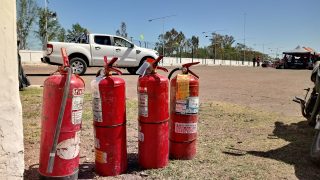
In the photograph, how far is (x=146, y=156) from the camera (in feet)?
14.1

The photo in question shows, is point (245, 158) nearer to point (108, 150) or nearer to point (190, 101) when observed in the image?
point (190, 101)

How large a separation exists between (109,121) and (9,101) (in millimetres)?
995

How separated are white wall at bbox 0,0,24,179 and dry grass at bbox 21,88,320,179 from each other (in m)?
0.64

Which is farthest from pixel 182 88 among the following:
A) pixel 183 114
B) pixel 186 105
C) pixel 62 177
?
pixel 62 177

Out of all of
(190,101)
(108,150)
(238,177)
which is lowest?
(238,177)

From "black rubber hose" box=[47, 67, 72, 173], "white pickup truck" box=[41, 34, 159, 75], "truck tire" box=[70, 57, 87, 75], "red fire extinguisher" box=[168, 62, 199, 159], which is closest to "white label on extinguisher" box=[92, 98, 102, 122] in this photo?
"black rubber hose" box=[47, 67, 72, 173]

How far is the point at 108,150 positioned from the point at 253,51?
88270mm

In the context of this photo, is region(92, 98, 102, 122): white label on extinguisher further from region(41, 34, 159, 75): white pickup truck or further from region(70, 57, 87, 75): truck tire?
region(70, 57, 87, 75): truck tire

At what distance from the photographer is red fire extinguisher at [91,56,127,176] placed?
12.9ft

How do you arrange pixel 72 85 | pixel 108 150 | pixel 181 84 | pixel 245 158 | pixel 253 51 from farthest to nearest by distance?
pixel 253 51
pixel 245 158
pixel 181 84
pixel 108 150
pixel 72 85

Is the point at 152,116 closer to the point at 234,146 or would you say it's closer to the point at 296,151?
the point at 234,146

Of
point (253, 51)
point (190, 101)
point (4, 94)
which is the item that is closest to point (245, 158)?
point (190, 101)

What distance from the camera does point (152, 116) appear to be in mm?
4211

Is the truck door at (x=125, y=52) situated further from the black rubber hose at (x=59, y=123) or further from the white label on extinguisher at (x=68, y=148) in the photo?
the black rubber hose at (x=59, y=123)
